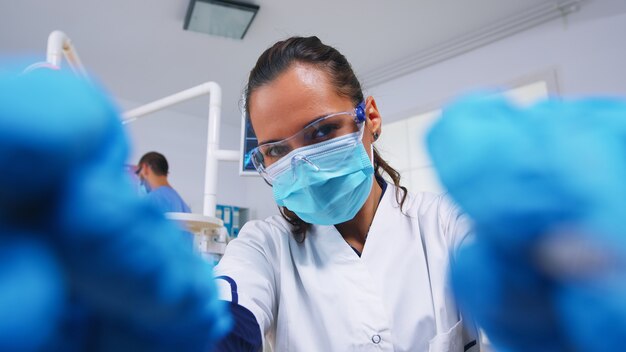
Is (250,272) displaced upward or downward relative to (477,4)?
downward

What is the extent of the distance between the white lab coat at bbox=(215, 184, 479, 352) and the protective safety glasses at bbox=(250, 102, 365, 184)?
17cm

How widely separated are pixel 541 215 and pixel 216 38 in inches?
130

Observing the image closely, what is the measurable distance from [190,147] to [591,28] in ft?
12.2

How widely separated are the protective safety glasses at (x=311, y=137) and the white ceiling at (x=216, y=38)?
208 centimetres

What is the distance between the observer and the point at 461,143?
9.1 inches

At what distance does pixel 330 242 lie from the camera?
0.98 meters

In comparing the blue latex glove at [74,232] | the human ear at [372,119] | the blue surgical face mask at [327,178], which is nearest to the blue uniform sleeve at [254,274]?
the blue surgical face mask at [327,178]

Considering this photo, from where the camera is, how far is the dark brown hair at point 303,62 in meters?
0.98

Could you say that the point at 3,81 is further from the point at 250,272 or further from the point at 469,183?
the point at 250,272

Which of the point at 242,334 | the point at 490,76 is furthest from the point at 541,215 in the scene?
the point at 490,76

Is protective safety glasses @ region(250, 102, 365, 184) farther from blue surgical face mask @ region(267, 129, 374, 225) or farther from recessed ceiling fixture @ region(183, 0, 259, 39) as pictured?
recessed ceiling fixture @ region(183, 0, 259, 39)

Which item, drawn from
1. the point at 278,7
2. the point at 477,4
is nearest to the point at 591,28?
the point at 477,4

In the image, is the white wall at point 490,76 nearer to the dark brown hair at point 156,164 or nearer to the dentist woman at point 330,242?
the dark brown hair at point 156,164

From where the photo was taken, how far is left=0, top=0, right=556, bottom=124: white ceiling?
2840 mm
